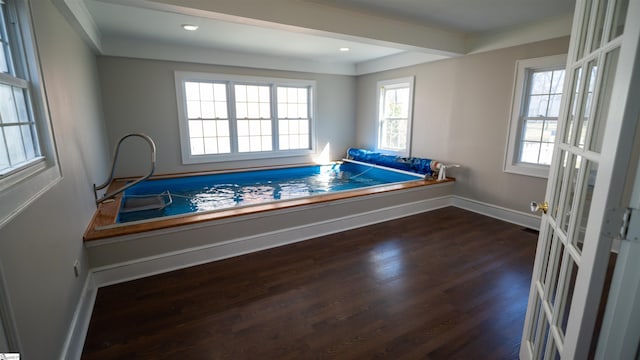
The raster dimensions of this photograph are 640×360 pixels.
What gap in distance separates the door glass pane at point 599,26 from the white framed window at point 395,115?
14.1 ft

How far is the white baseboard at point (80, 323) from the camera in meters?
1.64

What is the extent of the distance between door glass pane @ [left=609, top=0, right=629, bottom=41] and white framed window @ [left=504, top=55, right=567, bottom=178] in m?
3.16

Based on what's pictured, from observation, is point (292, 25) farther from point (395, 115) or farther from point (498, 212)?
point (498, 212)

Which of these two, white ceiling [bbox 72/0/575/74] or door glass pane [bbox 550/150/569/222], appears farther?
white ceiling [bbox 72/0/575/74]

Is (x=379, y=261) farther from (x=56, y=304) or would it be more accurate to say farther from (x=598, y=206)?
(x=56, y=304)

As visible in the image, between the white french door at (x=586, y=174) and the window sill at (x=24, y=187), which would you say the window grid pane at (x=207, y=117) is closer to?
the window sill at (x=24, y=187)

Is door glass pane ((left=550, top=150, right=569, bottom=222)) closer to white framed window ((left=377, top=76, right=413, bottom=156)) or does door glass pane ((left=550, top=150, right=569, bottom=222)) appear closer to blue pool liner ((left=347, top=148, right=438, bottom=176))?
blue pool liner ((left=347, top=148, right=438, bottom=176))

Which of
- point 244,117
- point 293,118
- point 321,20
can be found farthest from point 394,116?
point 321,20

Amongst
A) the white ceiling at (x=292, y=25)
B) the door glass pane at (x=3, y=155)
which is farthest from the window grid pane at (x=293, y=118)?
the door glass pane at (x=3, y=155)

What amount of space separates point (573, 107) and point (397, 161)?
4.09 m

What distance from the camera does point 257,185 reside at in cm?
517

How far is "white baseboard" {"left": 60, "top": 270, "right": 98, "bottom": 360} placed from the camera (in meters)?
1.64

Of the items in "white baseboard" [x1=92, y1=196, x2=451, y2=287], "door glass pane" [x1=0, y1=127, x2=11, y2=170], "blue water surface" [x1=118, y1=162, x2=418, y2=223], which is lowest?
"white baseboard" [x1=92, y1=196, x2=451, y2=287]

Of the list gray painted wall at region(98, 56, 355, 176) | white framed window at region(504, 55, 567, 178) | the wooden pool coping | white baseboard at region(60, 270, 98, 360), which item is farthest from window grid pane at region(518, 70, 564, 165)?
white baseboard at region(60, 270, 98, 360)
